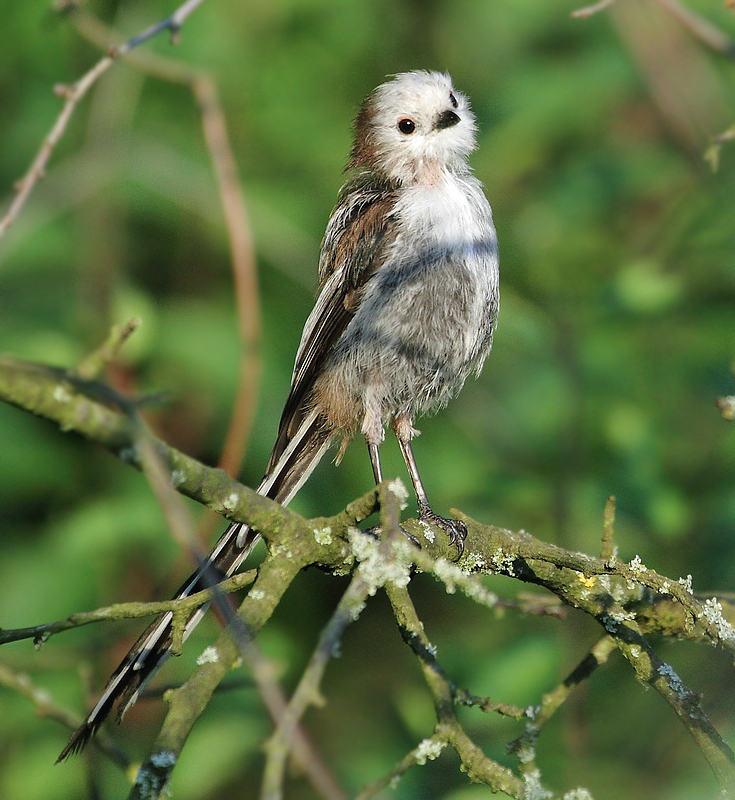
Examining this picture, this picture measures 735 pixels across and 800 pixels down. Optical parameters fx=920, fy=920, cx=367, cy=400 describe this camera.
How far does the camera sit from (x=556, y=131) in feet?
15.8

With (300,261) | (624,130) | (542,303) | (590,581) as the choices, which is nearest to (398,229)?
(300,261)

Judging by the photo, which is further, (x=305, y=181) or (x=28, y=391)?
(x=305, y=181)

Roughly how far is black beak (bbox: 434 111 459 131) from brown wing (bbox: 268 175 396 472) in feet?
1.03

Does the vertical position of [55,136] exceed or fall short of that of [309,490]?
it exceeds it

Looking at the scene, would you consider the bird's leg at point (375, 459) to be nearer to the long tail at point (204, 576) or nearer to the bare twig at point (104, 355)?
the long tail at point (204, 576)

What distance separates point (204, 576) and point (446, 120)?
8.55 feet

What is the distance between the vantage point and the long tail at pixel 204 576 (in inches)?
96.0

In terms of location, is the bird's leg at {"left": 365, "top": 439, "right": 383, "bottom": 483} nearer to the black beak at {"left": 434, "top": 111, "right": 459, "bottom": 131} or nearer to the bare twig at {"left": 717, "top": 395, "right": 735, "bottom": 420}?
the black beak at {"left": 434, "top": 111, "right": 459, "bottom": 131}

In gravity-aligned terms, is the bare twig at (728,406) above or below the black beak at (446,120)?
below

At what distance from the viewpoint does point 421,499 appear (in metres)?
3.66

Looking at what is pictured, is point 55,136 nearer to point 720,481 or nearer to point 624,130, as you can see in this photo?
point 720,481

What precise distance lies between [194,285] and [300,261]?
2.42ft

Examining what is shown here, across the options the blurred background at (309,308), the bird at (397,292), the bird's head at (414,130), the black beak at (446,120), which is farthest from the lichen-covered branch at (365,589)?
the black beak at (446,120)

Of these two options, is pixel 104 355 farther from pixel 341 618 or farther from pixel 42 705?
pixel 42 705
